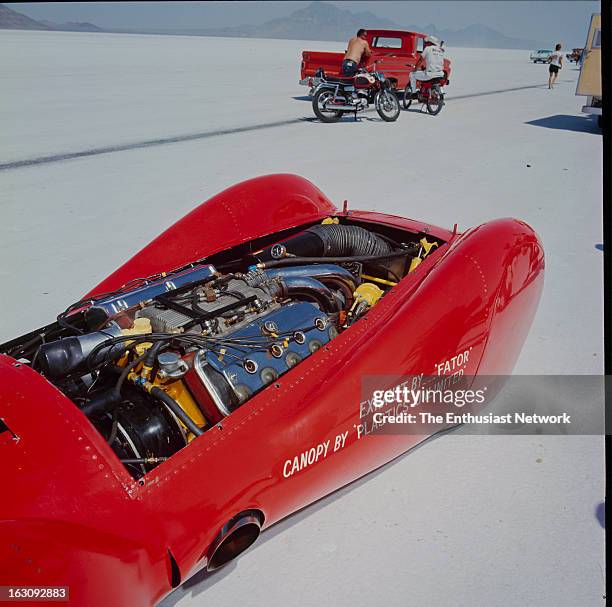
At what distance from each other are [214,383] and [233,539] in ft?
1.91

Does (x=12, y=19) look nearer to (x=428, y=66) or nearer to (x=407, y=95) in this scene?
(x=407, y=95)

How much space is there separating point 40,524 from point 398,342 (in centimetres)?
153

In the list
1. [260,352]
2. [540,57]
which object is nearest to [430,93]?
[260,352]

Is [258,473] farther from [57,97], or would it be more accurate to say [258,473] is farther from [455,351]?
[57,97]

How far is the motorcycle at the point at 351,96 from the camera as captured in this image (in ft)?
41.5

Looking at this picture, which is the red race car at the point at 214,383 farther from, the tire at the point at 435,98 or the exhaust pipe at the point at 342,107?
the tire at the point at 435,98

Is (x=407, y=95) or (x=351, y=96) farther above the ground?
(x=407, y=95)

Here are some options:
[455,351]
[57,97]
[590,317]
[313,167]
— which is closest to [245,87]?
[57,97]

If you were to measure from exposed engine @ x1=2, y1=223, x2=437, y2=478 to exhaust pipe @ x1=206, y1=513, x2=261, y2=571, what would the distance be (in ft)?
1.13

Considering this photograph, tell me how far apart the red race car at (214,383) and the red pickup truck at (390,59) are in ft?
42.2

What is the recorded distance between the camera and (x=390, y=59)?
15469 millimetres

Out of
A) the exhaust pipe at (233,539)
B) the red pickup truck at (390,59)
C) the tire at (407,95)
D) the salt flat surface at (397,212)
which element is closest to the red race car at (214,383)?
the exhaust pipe at (233,539)

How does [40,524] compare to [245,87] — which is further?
[245,87]

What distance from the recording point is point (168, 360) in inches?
91.4
